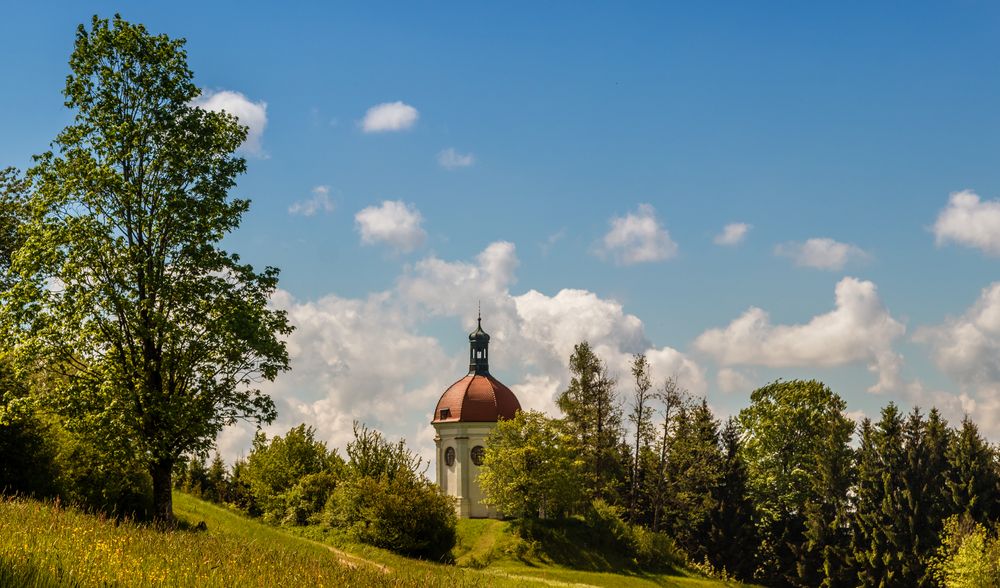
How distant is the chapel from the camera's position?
63.0m

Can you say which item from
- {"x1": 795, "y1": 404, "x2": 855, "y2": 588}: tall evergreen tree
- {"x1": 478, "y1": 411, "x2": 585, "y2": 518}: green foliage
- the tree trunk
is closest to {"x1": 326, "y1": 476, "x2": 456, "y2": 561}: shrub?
the tree trunk

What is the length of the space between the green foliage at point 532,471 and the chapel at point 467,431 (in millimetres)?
8536

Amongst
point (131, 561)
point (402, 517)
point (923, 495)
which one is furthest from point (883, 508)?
point (131, 561)

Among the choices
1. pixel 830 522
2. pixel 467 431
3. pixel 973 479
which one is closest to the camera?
pixel 973 479

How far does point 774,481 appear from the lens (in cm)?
6156

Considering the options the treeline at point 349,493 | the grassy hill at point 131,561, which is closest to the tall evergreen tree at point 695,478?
the treeline at point 349,493

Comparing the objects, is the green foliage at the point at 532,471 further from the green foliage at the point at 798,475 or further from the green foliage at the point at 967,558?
the green foliage at the point at 967,558

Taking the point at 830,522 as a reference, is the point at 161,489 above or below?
above

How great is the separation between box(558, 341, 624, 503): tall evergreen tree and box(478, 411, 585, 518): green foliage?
17.2 ft

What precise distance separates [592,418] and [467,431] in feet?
34.3

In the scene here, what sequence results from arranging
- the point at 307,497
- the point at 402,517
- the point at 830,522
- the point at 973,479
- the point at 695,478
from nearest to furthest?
the point at 402,517 < the point at 307,497 < the point at 973,479 < the point at 830,522 < the point at 695,478

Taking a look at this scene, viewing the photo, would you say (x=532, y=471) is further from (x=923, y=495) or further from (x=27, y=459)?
(x=27, y=459)

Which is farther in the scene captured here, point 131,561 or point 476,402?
point 476,402

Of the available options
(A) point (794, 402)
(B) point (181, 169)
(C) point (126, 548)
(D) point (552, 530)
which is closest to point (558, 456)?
(D) point (552, 530)
